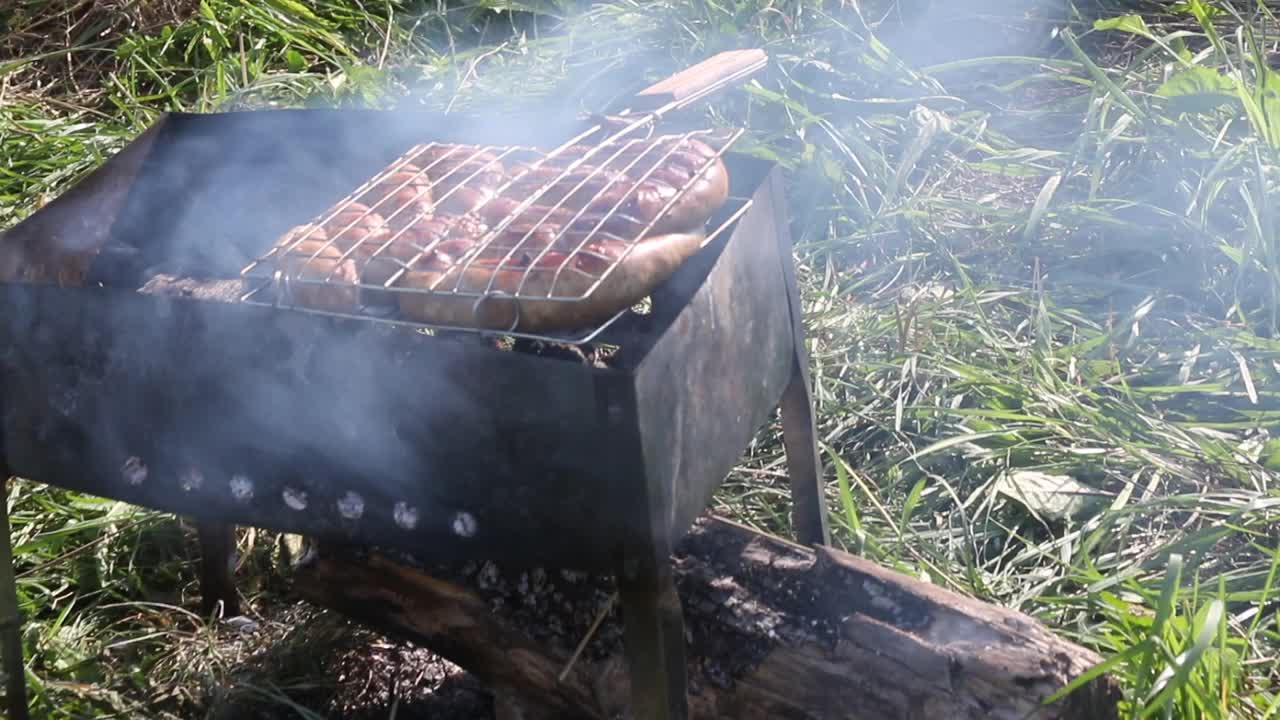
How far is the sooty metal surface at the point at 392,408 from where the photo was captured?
1.67 metres

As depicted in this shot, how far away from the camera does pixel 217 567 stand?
2928 millimetres

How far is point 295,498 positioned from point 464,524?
34 centimetres

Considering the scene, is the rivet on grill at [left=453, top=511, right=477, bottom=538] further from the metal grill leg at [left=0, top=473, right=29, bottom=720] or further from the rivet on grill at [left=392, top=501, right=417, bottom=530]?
the metal grill leg at [left=0, top=473, right=29, bottom=720]

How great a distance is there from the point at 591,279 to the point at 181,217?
1.19 m

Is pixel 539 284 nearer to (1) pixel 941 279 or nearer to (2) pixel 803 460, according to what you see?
(2) pixel 803 460

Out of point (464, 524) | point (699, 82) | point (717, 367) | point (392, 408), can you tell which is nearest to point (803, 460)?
point (717, 367)

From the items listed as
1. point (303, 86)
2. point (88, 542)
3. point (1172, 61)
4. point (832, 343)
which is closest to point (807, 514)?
point (832, 343)

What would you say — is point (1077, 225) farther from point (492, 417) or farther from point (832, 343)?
point (492, 417)

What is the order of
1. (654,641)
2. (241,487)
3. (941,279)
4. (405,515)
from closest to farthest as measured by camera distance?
(654,641) < (405,515) < (241,487) < (941,279)

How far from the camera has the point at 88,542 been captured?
313 cm

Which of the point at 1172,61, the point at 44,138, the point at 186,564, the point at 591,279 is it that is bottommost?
the point at 186,564

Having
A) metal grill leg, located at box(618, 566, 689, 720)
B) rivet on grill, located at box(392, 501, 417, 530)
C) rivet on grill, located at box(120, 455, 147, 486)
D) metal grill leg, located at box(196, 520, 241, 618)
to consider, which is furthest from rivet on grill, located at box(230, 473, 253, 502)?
metal grill leg, located at box(196, 520, 241, 618)

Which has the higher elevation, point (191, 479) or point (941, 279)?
point (191, 479)

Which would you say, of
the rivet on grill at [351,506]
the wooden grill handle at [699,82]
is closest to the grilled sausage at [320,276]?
the rivet on grill at [351,506]
